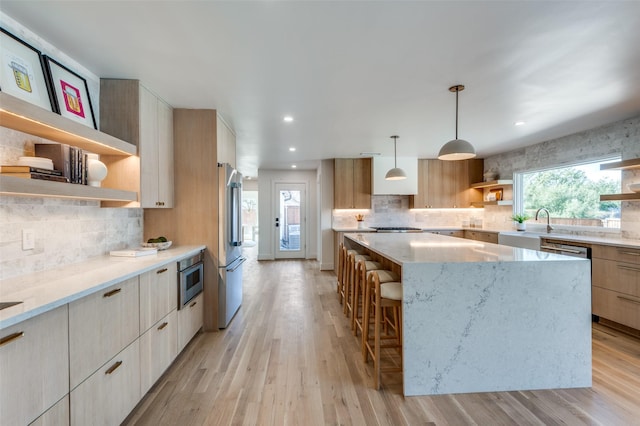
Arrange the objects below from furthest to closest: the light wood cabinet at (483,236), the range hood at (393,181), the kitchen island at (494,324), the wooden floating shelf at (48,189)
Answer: the range hood at (393,181)
the light wood cabinet at (483,236)
the kitchen island at (494,324)
the wooden floating shelf at (48,189)

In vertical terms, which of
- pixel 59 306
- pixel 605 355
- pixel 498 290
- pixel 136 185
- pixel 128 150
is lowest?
pixel 605 355

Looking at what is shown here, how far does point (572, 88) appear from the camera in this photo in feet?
8.39

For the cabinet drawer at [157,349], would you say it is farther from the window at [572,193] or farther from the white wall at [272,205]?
the window at [572,193]

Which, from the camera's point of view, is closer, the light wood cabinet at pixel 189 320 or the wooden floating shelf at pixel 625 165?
the light wood cabinet at pixel 189 320

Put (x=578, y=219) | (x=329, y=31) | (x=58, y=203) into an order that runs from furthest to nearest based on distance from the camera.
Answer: (x=578, y=219) → (x=58, y=203) → (x=329, y=31)

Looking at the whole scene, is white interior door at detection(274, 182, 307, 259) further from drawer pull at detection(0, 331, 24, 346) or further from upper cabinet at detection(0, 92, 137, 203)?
drawer pull at detection(0, 331, 24, 346)

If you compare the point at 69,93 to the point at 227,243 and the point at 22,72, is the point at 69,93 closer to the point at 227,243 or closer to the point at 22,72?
the point at 22,72

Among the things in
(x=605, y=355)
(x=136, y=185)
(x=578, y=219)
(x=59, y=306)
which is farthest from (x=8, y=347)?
(x=578, y=219)

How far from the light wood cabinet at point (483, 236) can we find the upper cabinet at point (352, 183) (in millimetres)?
2069

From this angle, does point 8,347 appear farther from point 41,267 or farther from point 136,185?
point 136,185

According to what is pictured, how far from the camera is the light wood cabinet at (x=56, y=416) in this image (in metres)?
1.15

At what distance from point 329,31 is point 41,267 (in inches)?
93.2

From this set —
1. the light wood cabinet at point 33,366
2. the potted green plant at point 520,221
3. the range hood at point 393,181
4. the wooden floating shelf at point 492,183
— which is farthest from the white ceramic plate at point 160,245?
the wooden floating shelf at point 492,183

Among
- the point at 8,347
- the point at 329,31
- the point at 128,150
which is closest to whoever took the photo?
the point at 8,347
